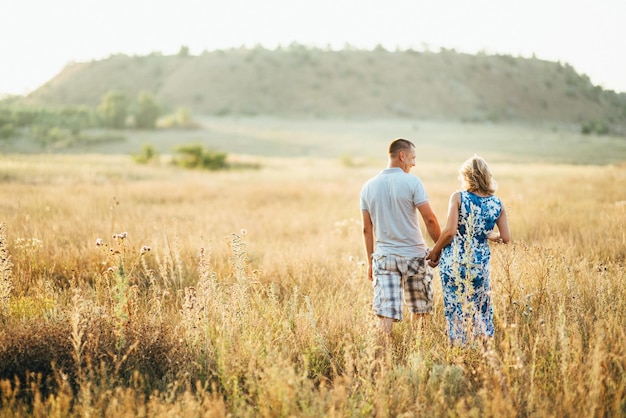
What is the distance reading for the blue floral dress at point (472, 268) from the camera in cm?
400

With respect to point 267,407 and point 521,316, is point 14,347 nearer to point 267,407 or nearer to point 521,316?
point 267,407

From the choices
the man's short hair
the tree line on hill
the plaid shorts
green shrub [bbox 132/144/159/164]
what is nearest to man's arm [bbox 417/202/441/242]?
the plaid shorts

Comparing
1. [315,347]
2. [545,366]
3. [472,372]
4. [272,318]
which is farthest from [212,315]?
[545,366]

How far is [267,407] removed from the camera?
293cm

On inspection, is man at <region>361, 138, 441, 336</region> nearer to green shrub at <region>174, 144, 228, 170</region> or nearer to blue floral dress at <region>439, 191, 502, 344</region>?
blue floral dress at <region>439, 191, 502, 344</region>

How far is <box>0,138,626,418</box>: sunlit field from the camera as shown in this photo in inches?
120

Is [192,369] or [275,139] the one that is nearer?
[192,369]

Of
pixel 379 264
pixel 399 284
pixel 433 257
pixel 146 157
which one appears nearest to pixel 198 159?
pixel 146 157

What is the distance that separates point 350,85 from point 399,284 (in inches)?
3002

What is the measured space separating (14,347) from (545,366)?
154 inches

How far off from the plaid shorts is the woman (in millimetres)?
182

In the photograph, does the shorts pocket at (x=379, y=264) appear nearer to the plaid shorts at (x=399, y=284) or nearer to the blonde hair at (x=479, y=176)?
the plaid shorts at (x=399, y=284)

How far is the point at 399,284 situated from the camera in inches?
169

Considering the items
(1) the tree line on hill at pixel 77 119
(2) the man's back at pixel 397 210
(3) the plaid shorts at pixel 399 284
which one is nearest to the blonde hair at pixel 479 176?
(2) the man's back at pixel 397 210
